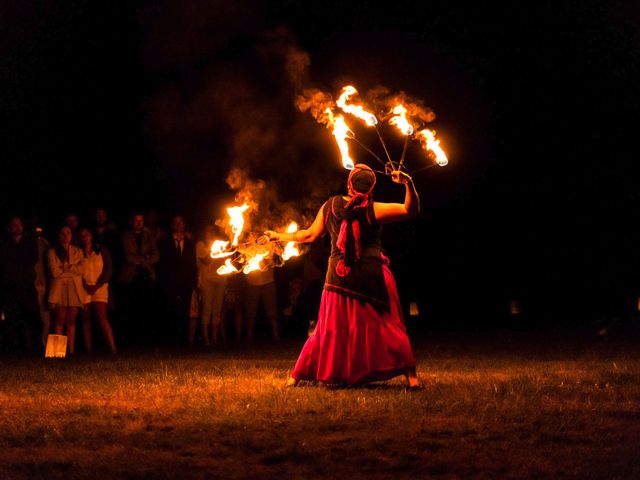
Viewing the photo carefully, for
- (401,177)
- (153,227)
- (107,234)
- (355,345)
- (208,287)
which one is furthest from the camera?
(208,287)

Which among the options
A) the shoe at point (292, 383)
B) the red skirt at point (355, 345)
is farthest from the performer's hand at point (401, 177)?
the shoe at point (292, 383)

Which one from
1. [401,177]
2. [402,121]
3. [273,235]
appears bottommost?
[273,235]

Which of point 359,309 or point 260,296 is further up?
point 260,296

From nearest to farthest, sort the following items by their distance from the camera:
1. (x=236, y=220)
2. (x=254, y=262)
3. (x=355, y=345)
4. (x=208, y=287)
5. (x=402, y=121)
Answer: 1. (x=355, y=345)
2. (x=402, y=121)
3. (x=254, y=262)
4. (x=236, y=220)
5. (x=208, y=287)

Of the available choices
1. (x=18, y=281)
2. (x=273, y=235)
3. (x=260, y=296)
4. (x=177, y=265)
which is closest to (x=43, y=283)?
(x=18, y=281)

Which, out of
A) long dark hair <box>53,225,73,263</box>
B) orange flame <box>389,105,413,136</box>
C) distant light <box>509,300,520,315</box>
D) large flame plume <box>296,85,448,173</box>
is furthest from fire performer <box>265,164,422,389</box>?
distant light <box>509,300,520,315</box>

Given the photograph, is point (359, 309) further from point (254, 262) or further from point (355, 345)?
point (254, 262)

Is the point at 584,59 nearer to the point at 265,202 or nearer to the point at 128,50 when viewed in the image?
the point at 128,50

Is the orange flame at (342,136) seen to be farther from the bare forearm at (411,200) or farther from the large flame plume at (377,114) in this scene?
the bare forearm at (411,200)

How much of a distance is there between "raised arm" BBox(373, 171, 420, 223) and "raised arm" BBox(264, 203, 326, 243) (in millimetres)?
637

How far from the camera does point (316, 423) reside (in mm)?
7371

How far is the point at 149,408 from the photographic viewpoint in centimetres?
826

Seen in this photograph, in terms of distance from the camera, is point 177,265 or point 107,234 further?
point 177,265

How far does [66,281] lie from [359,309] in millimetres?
5896
